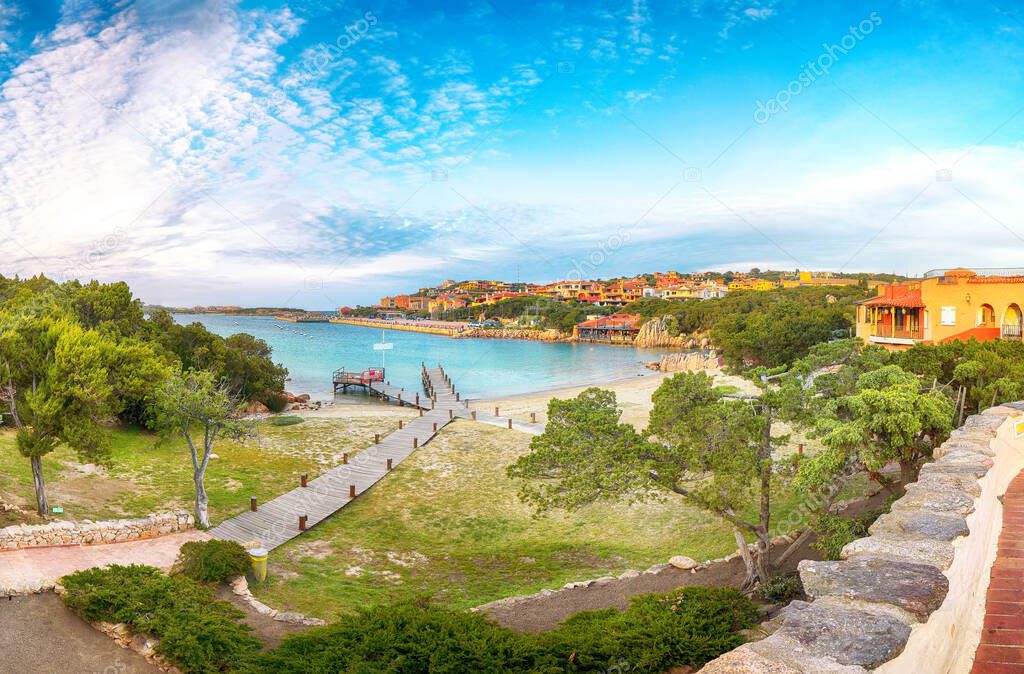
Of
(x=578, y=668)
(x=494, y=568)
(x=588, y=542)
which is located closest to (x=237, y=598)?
(x=494, y=568)

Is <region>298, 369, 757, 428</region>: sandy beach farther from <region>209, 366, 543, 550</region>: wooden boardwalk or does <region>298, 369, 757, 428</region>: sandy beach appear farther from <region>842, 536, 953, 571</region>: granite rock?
<region>842, 536, 953, 571</region>: granite rock

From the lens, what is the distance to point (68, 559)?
10727mm

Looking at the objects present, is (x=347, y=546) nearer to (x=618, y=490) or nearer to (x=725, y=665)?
(x=618, y=490)

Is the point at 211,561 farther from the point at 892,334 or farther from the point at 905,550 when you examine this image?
the point at 892,334

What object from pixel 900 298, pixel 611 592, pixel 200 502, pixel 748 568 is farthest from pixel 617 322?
pixel 748 568

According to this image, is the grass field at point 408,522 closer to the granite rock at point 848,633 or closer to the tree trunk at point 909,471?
the tree trunk at point 909,471

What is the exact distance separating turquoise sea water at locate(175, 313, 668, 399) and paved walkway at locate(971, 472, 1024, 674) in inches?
1682

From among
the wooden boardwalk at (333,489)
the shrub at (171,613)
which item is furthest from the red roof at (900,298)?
the shrub at (171,613)

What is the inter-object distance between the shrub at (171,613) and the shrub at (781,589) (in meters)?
8.05

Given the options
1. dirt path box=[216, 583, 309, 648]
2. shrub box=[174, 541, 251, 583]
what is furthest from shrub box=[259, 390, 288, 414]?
dirt path box=[216, 583, 309, 648]

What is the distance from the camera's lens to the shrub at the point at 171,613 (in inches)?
277

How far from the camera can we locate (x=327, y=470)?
21.2 m

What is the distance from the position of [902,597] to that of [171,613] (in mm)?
8623

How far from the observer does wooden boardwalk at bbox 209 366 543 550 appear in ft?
50.3
